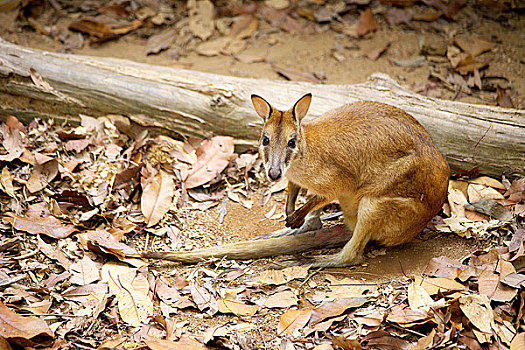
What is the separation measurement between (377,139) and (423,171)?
458 millimetres

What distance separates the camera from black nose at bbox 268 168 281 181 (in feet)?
13.2

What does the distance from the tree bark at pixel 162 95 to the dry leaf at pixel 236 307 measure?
6.98 ft

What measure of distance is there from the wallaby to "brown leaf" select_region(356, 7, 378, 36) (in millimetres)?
3766

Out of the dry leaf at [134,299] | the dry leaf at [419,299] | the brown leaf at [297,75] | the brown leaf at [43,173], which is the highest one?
the brown leaf at [297,75]

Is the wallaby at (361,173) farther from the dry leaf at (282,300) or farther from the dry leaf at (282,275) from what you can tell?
the dry leaf at (282,300)

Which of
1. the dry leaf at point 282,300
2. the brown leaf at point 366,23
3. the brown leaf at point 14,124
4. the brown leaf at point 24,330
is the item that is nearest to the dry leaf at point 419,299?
the dry leaf at point 282,300

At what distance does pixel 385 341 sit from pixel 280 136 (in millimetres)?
1700

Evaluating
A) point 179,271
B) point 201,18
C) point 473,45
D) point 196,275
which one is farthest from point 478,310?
point 201,18

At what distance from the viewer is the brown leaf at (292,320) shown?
12.1ft

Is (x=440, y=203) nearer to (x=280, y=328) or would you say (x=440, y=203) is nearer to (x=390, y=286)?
(x=390, y=286)

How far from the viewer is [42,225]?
4465 millimetres

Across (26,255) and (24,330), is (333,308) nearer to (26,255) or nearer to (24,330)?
(24,330)

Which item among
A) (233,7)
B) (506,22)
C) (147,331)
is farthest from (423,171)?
(233,7)

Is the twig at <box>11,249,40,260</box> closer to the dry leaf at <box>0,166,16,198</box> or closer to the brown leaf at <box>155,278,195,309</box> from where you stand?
the dry leaf at <box>0,166,16,198</box>
